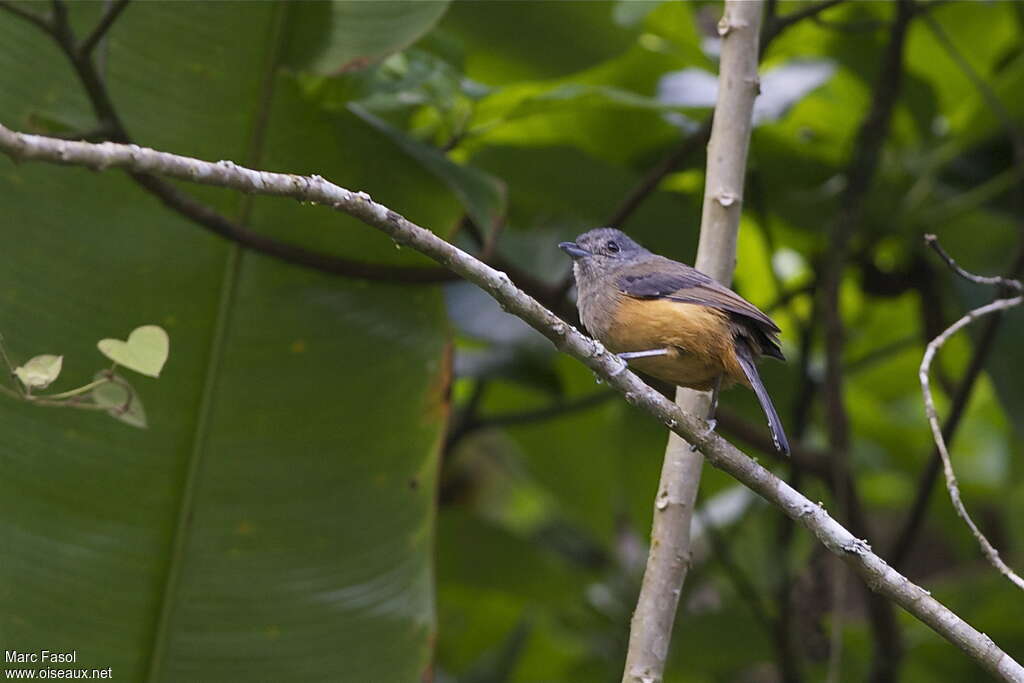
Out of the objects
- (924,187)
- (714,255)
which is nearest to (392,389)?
(714,255)

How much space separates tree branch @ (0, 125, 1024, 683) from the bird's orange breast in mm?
583

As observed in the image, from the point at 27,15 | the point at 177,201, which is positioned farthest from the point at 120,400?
the point at 27,15

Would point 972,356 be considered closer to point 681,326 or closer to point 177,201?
point 681,326

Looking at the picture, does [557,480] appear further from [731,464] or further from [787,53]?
[731,464]

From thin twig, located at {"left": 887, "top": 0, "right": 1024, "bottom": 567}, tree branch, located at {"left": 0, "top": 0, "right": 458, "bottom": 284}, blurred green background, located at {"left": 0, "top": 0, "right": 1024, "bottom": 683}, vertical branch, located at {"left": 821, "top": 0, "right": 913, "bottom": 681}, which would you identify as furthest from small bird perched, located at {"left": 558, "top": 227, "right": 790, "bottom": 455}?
thin twig, located at {"left": 887, "top": 0, "right": 1024, "bottom": 567}

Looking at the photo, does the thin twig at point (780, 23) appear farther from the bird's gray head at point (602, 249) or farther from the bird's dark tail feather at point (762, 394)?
the bird's dark tail feather at point (762, 394)

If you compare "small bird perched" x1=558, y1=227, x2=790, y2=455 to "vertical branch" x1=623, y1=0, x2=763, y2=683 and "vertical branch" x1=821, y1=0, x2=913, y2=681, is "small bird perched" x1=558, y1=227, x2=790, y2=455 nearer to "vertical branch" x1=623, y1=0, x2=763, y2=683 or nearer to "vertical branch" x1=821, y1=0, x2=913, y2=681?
"vertical branch" x1=623, y1=0, x2=763, y2=683

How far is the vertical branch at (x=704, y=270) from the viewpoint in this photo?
7.55 feet

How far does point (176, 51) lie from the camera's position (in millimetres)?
2873

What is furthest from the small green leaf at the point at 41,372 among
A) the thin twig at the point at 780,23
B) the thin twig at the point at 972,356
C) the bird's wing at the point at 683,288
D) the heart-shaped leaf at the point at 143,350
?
the thin twig at the point at 972,356

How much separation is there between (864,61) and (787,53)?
26 centimetres

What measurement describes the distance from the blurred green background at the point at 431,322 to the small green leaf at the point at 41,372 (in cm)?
86

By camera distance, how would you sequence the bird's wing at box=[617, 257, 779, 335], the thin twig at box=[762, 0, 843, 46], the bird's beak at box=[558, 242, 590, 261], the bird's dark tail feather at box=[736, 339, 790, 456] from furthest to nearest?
the thin twig at box=[762, 0, 843, 46], the bird's beak at box=[558, 242, 590, 261], the bird's wing at box=[617, 257, 779, 335], the bird's dark tail feather at box=[736, 339, 790, 456]

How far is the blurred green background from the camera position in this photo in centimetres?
273
